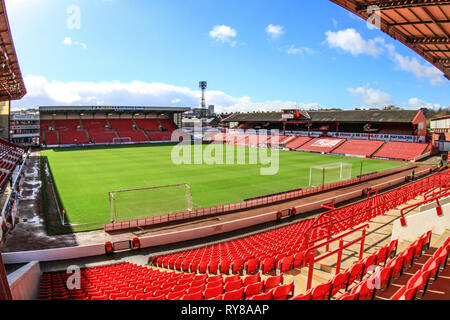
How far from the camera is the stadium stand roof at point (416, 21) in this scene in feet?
31.1

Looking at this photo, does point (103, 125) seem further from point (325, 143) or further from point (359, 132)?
point (359, 132)

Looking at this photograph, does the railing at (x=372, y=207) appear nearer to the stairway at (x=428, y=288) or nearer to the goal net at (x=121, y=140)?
the stairway at (x=428, y=288)

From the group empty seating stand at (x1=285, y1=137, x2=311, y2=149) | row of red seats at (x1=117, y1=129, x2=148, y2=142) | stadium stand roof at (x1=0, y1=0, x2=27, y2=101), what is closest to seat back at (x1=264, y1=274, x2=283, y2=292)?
stadium stand roof at (x1=0, y1=0, x2=27, y2=101)

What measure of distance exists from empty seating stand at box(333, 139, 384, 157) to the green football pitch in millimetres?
4997

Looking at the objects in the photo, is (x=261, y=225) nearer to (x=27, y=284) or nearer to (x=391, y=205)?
(x=391, y=205)

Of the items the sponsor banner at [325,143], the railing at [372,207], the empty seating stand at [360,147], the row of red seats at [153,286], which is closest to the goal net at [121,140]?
the sponsor banner at [325,143]

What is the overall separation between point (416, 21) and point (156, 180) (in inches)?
982

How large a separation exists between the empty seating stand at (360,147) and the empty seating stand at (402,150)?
1.31 m

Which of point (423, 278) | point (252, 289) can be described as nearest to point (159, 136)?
point (252, 289)

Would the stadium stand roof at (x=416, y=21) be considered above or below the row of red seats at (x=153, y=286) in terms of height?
above

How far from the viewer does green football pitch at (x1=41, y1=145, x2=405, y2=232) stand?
69.9ft

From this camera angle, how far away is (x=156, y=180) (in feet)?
98.5

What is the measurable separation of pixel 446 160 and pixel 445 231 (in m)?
38.8
